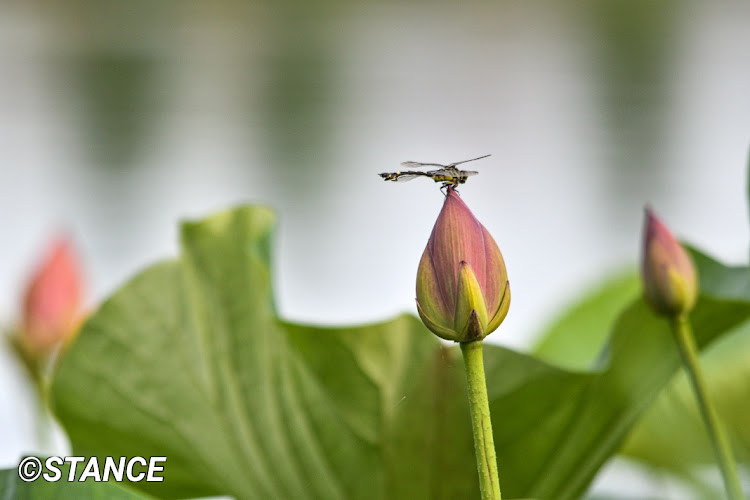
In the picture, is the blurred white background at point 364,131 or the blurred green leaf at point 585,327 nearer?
the blurred green leaf at point 585,327

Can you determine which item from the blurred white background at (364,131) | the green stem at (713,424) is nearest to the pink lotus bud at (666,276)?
the green stem at (713,424)

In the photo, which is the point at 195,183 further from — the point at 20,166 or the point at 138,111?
the point at 138,111

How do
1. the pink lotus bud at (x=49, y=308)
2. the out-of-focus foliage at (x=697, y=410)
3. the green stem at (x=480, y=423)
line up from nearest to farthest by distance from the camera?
the green stem at (x=480, y=423) < the out-of-focus foliage at (x=697, y=410) < the pink lotus bud at (x=49, y=308)

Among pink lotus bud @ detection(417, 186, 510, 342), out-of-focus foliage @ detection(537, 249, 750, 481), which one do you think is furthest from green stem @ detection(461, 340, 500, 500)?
out-of-focus foliage @ detection(537, 249, 750, 481)

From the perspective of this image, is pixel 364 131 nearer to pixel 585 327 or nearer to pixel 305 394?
pixel 585 327

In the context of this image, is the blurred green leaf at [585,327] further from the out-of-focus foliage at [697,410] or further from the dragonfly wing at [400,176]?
the dragonfly wing at [400,176]
